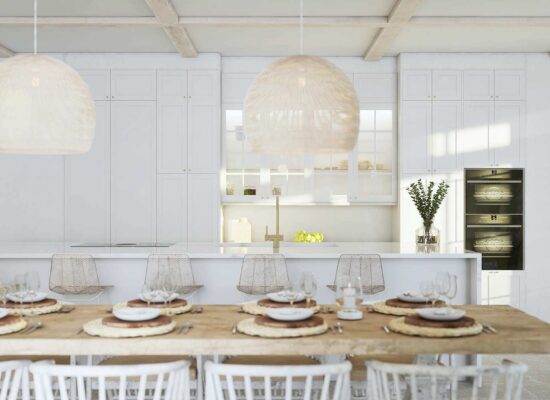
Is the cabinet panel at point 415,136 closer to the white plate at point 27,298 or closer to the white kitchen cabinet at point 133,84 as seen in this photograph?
the white kitchen cabinet at point 133,84

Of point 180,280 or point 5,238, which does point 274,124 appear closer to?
A: point 180,280

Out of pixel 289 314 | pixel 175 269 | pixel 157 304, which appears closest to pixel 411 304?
pixel 289 314

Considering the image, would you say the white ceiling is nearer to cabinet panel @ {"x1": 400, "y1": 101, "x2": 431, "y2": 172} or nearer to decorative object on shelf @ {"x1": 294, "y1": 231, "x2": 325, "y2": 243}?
cabinet panel @ {"x1": 400, "y1": 101, "x2": 431, "y2": 172}

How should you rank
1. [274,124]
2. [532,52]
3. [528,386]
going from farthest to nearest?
[532,52] < [528,386] < [274,124]

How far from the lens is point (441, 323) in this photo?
8.32 feet

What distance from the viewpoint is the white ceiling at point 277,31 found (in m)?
4.91

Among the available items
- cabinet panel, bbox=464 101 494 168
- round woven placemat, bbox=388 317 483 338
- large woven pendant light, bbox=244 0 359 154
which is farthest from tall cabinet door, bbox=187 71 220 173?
round woven placemat, bbox=388 317 483 338

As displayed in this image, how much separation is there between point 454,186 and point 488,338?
4226 millimetres

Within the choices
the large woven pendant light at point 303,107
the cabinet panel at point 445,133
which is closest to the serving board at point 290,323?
the large woven pendant light at point 303,107

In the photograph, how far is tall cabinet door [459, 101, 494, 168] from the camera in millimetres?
6438

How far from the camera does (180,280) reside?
174 inches

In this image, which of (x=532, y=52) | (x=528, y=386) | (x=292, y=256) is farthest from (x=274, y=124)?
(x=532, y=52)

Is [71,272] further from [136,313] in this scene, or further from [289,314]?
[289,314]

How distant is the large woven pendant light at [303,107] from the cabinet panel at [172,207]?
152 inches
